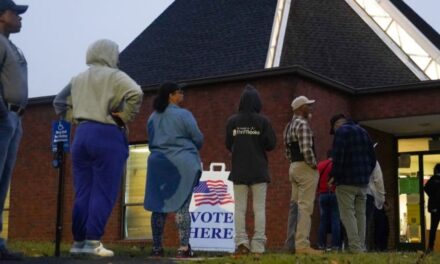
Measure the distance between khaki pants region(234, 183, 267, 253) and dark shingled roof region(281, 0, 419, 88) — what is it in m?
9.42

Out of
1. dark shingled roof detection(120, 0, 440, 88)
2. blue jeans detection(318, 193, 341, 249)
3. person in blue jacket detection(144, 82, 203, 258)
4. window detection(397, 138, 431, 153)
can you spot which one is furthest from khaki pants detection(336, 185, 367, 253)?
window detection(397, 138, 431, 153)

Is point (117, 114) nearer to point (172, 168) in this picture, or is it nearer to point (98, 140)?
point (98, 140)

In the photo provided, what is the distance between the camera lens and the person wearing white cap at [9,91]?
5.93 metres

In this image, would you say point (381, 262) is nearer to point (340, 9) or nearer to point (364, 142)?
point (364, 142)

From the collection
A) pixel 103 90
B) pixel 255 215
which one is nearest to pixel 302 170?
pixel 255 215

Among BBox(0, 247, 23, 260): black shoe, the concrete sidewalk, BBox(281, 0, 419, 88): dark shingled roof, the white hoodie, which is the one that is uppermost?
BBox(281, 0, 419, 88): dark shingled roof

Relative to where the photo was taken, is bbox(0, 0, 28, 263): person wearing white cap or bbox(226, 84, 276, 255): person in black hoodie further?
bbox(226, 84, 276, 255): person in black hoodie

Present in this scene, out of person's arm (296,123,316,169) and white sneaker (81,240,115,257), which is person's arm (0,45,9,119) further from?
person's arm (296,123,316,169)

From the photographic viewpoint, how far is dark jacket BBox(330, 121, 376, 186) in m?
8.55

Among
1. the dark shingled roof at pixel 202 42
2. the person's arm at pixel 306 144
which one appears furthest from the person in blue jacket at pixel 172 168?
the dark shingled roof at pixel 202 42

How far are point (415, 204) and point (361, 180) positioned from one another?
396 inches

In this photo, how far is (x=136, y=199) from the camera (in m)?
16.2

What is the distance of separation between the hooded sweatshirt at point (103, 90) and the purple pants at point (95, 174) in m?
0.14

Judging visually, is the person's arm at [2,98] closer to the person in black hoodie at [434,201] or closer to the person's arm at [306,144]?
the person's arm at [306,144]
